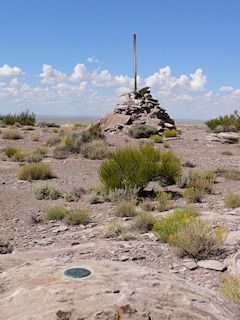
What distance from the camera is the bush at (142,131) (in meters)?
25.9

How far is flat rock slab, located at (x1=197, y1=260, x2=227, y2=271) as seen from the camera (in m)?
4.92

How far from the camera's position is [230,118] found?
103 feet

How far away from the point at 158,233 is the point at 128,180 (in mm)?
4598

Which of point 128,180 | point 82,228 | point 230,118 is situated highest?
point 230,118

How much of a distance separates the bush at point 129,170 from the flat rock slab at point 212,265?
5.38 meters

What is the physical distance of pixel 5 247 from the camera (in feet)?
21.1

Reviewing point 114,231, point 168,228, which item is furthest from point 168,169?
point 168,228

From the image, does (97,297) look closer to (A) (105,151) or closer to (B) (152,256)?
(B) (152,256)

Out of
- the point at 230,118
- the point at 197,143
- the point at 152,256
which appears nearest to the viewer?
the point at 152,256

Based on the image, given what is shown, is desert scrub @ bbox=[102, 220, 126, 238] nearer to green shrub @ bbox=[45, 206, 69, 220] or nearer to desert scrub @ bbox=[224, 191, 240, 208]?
green shrub @ bbox=[45, 206, 69, 220]

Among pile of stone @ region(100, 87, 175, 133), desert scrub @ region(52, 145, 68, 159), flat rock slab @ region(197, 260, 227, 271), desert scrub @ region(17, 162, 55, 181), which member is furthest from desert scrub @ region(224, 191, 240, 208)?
pile of stone @ region(100, 87, 175, 133)

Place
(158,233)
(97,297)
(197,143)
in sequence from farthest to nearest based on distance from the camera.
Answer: (197,143)
(158,233)
(97,297)

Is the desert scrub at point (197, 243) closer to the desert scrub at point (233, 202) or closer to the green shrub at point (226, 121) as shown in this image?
the desert scrub at point (233, 202)

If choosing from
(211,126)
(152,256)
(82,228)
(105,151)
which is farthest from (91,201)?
(211,126)
